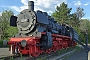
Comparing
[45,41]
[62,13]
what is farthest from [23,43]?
[62,13]

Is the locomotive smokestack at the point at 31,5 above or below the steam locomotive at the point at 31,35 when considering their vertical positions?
above

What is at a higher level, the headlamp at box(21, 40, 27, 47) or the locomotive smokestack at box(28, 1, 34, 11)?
the locomotive smokestack at box(28, 1, 34, 11)

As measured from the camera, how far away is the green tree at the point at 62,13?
176ft

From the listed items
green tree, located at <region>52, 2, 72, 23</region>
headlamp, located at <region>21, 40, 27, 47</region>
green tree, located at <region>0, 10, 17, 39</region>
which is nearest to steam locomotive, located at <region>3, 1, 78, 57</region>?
headlamp, located at <region>21, 40, 27, 47</region>

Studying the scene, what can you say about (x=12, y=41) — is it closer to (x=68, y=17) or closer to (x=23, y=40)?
(x=23, y=40)

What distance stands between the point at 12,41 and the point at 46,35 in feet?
8.47

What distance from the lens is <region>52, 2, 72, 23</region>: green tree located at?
176 ft

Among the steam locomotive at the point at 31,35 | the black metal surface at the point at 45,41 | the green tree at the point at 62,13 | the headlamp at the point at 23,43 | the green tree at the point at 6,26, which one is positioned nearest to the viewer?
the headlamp at the point at 23,43

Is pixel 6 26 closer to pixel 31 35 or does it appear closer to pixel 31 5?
pixel 31 5

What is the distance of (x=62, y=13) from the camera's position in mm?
54125

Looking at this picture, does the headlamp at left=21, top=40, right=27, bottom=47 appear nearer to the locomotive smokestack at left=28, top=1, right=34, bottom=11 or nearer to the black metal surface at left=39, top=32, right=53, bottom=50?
the black metal surface at left=39, top=32, right=53, bottom=50

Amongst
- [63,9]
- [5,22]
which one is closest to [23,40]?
[5,22]

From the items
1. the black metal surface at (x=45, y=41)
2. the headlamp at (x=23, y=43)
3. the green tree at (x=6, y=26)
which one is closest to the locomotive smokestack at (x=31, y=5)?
the black metal surface at (x=45, y=41)

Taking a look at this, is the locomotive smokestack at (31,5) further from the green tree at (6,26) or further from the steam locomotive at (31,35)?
the green tree at (6,26)
